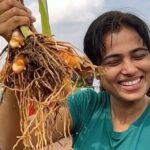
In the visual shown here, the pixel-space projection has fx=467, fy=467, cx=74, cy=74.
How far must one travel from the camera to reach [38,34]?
4.71ft

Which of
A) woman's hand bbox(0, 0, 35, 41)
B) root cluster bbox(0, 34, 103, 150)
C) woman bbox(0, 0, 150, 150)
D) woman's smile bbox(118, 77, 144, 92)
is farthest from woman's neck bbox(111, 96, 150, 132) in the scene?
woman's hand bbox(0, 0, 35, 41)

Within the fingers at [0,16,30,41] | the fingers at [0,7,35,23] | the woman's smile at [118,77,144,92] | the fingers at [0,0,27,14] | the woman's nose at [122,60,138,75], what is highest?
the fingers at [0,0,27,14]

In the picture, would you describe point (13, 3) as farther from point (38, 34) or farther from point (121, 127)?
point (121, 127)

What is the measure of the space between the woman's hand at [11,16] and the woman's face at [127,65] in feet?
1.03

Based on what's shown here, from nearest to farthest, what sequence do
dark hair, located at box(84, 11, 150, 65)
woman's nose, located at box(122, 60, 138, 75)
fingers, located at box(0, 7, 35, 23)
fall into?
1. fingers, located at box(0, 7, 35, 23)
2. woman's nose, located at box(122, 60, 138, 75)
3. dark hair, located at box(84, 11, 150, 65)

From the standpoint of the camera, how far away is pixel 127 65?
1.50 meters

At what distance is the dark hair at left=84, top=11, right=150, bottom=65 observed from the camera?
1587mm

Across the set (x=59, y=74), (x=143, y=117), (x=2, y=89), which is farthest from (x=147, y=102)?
(x=2, y=89)

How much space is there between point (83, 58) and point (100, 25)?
0.74 feet

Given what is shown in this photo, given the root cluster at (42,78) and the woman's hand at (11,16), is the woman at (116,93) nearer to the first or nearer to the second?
the root cluster at (42,78)

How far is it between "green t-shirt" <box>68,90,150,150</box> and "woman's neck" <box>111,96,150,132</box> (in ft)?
0.08

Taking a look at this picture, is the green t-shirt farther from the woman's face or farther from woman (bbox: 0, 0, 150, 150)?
the woman's face

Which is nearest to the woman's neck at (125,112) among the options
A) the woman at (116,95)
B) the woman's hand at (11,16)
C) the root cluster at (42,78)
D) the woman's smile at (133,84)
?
the woman at (116,95)

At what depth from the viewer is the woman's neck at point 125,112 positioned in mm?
1609
